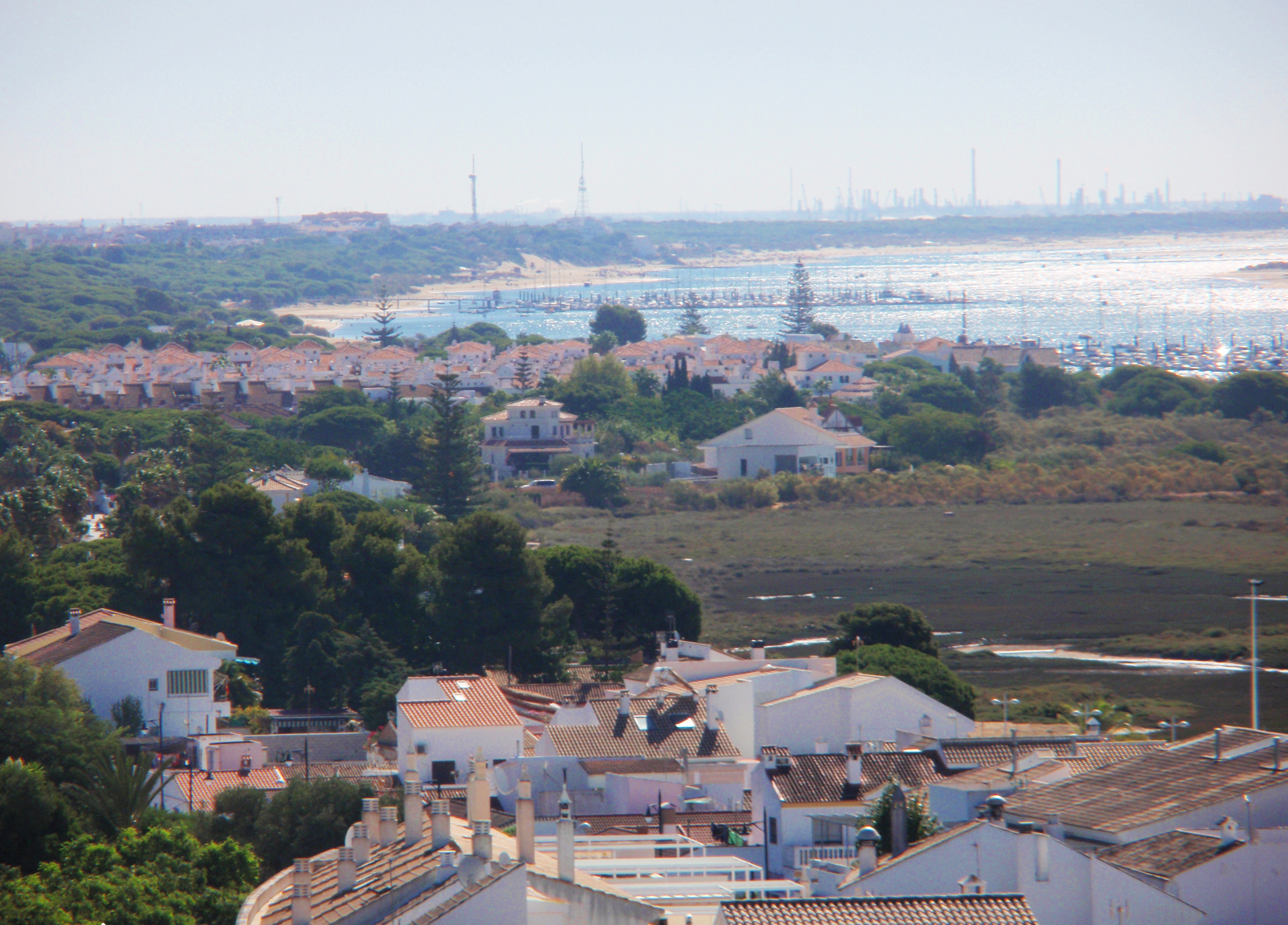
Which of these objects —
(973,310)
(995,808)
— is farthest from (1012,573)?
(973,310)

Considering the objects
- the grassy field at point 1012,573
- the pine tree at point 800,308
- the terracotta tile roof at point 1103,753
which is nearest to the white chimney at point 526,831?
the terracotta tile roof at point 1103,753

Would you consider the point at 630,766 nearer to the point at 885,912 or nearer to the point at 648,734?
the point at 648,734

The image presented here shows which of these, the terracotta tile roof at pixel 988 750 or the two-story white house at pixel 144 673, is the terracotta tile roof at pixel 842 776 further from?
the two-story white house at pixel 144 673

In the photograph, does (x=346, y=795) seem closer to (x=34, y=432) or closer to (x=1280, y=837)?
(x=1280, y=837)

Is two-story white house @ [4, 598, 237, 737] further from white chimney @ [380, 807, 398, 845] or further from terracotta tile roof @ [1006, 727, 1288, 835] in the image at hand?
terracotta tile roof @ [1006, 727, 1288, 835]

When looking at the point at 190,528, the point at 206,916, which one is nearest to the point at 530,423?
the point at 190,528
